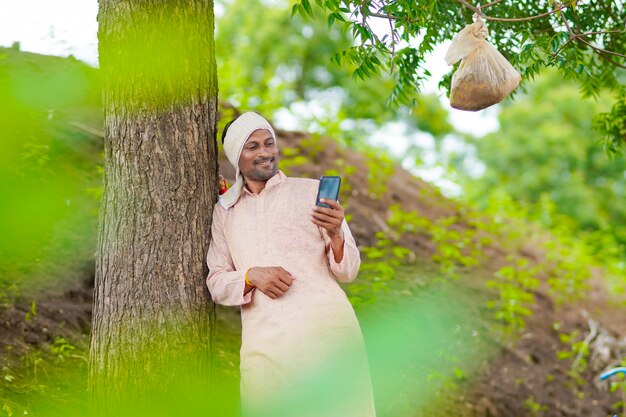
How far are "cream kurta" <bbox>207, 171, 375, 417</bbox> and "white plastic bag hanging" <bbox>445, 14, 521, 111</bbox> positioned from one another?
0.77 m

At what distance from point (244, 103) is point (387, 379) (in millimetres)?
2794

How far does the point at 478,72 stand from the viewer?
3.97 m

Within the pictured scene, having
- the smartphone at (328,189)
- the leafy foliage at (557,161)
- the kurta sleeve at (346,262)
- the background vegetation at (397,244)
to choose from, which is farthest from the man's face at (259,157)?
the leafy foliage at (557,161)

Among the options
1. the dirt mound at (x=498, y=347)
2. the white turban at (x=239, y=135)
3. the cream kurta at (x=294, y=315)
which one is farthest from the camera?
the dirt mound at (x=498, y=347)

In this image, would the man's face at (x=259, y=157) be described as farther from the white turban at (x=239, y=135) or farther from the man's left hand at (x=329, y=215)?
the man's left hand at (x=329, y=215)

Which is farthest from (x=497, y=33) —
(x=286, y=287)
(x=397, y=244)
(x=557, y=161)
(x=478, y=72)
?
(x=557, y=161)

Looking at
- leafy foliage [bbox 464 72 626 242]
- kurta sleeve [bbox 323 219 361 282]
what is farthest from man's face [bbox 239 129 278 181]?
leafy foliage [bbox 464 72 626 242]

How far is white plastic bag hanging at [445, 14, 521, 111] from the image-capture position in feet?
13.1

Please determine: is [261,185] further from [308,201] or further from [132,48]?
[132,48]

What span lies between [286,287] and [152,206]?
0.76 meters

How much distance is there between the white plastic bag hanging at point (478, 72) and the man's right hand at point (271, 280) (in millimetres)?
1127

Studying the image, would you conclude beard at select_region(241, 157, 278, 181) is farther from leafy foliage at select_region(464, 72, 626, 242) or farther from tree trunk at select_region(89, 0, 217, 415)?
leafy foliage at select_region(464, 72, 626, 242)

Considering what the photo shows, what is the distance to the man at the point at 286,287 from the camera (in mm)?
3682

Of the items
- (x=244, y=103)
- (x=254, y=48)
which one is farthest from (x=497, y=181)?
Answer: (x=244, y=103)
